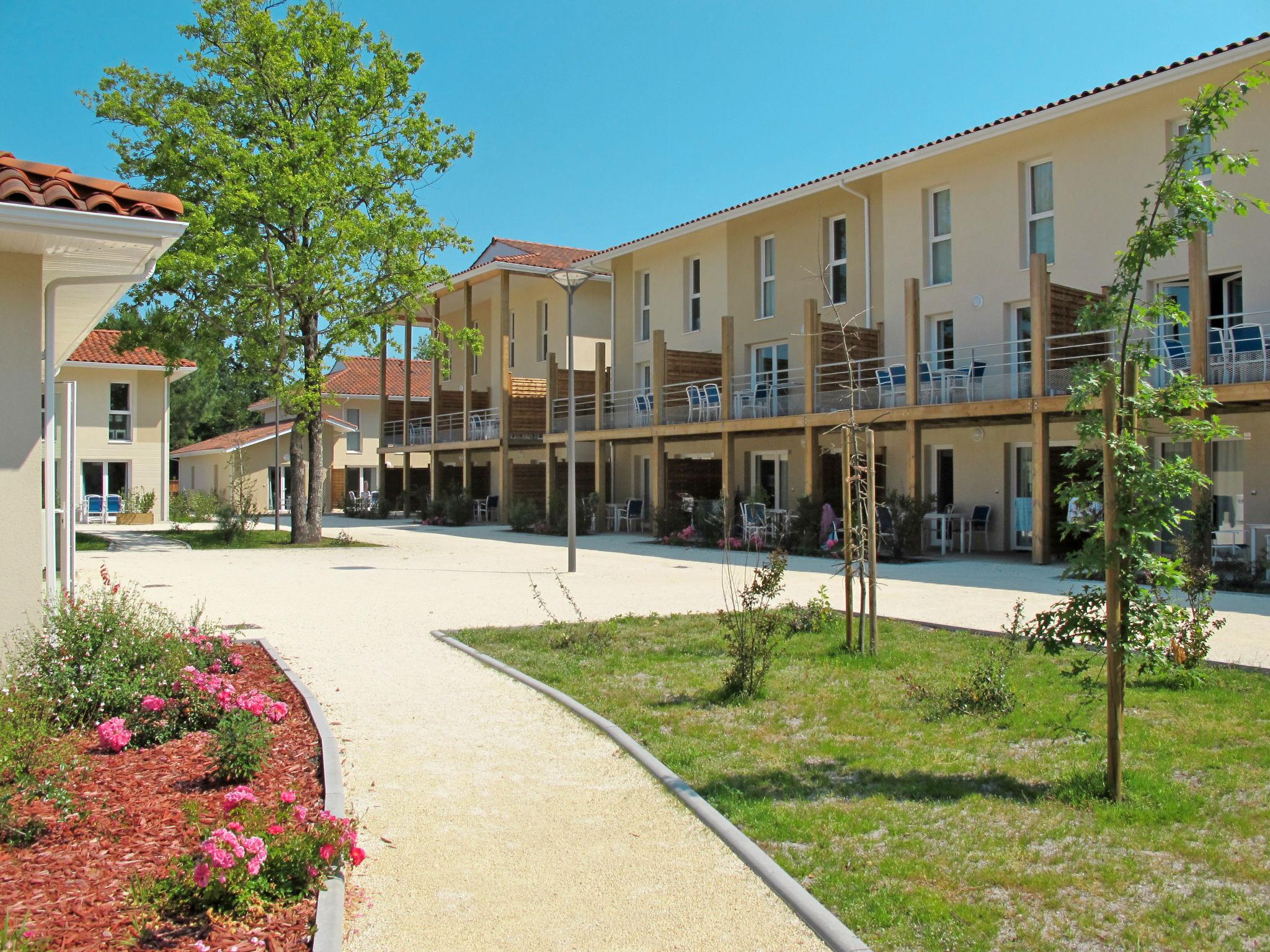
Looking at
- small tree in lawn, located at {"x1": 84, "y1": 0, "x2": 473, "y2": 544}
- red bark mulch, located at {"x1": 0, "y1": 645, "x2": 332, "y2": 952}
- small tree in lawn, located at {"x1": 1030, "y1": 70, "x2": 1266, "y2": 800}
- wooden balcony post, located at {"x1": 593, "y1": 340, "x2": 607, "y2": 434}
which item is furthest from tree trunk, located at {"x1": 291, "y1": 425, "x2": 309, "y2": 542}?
small tree in lawn, located at {"x1": 1030, "y1": 70, "x2": 1266, "y2": 800}

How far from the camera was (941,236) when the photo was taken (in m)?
21.4

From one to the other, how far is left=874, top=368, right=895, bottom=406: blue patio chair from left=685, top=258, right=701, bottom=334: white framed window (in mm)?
8977

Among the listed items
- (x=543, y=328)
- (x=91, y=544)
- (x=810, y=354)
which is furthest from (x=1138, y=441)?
(x=543, y=328)

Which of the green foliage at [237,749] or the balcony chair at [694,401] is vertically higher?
the balcony chair at [694,401]

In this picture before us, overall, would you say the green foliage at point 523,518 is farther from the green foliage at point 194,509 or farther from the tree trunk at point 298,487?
the green foliage at point 194,509

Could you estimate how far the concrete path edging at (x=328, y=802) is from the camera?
3.37m

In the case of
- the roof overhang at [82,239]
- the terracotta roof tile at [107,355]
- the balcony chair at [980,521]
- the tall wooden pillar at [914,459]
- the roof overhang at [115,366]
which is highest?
the terracotta roof tile at [107,355]

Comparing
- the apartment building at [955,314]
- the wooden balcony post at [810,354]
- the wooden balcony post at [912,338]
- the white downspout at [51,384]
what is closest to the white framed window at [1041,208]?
the apartment building at [955,314]

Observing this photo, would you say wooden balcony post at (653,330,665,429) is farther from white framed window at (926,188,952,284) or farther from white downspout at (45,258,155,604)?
white downspout at (45,258,155,604)

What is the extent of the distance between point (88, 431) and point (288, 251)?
16170mm

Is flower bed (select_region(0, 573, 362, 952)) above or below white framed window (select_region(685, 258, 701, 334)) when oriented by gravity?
below

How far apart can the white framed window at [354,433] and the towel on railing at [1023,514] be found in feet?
114

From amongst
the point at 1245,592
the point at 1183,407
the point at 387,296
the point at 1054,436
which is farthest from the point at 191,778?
the point at 387,296

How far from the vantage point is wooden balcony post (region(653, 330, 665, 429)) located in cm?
2420
